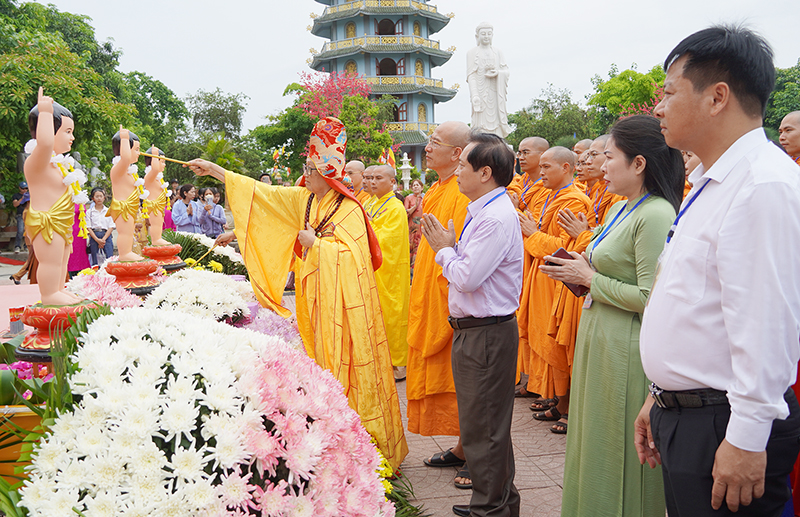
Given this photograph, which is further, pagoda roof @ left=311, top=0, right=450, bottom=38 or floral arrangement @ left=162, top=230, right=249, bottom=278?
pagoda roof @ left=311, top=0, right=450, bottom=38

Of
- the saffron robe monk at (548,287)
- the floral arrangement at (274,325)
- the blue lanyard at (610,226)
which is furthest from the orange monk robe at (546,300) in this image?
the floral arrangement at (274,325)

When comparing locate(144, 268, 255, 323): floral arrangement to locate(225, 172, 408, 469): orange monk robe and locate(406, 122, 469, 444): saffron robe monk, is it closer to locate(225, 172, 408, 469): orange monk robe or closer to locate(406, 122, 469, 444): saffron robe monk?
locate(225, 172, 408, 469): orange monk robe

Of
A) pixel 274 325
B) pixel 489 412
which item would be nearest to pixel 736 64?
pixel 489 412

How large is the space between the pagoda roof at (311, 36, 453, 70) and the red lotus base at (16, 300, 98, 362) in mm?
37669

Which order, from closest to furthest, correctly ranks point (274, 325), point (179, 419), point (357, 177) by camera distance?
point (179, 419)
point (274, 325)
point (357, 177)

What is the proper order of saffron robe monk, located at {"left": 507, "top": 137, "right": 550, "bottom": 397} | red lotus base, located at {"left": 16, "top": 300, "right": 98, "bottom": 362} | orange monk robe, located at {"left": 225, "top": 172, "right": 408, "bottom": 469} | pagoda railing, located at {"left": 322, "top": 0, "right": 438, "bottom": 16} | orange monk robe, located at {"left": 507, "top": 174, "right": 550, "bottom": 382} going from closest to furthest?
red lotus base, located at {"left": 16, "top": 300, "right": 98, "bottom": 362} < orange monk robe, located at {"left": 225, "top": 172, "right": 408, "bottom": 469} < orange monk robe, located at {"left": 507, "top": 174, "right": 550, "bottom": 382} < saffron robe monk, located at {"left": 507, "top": 137, "right": 550, "bottom": 397} < pagoda railing, located at {"left": 322, "top": 0, "right": 438, "bottom": 16}

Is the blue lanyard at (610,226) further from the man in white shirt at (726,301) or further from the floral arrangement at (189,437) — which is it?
the floral arrangement at (189,437)

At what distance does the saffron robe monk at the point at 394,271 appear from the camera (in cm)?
588

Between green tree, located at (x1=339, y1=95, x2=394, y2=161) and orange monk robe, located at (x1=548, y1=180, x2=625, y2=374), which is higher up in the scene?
green tree, located at (x1=339, y1=95, x2=394, y2=161)

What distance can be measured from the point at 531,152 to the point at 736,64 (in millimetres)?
4095

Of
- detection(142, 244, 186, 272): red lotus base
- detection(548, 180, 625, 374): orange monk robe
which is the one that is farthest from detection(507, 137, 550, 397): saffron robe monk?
detection(142, 244, 186, 272): red lotus base

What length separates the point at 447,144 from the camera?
3984 millimetres

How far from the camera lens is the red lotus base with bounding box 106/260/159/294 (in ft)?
13.4

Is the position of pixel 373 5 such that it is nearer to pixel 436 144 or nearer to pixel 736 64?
pixel 436 144
